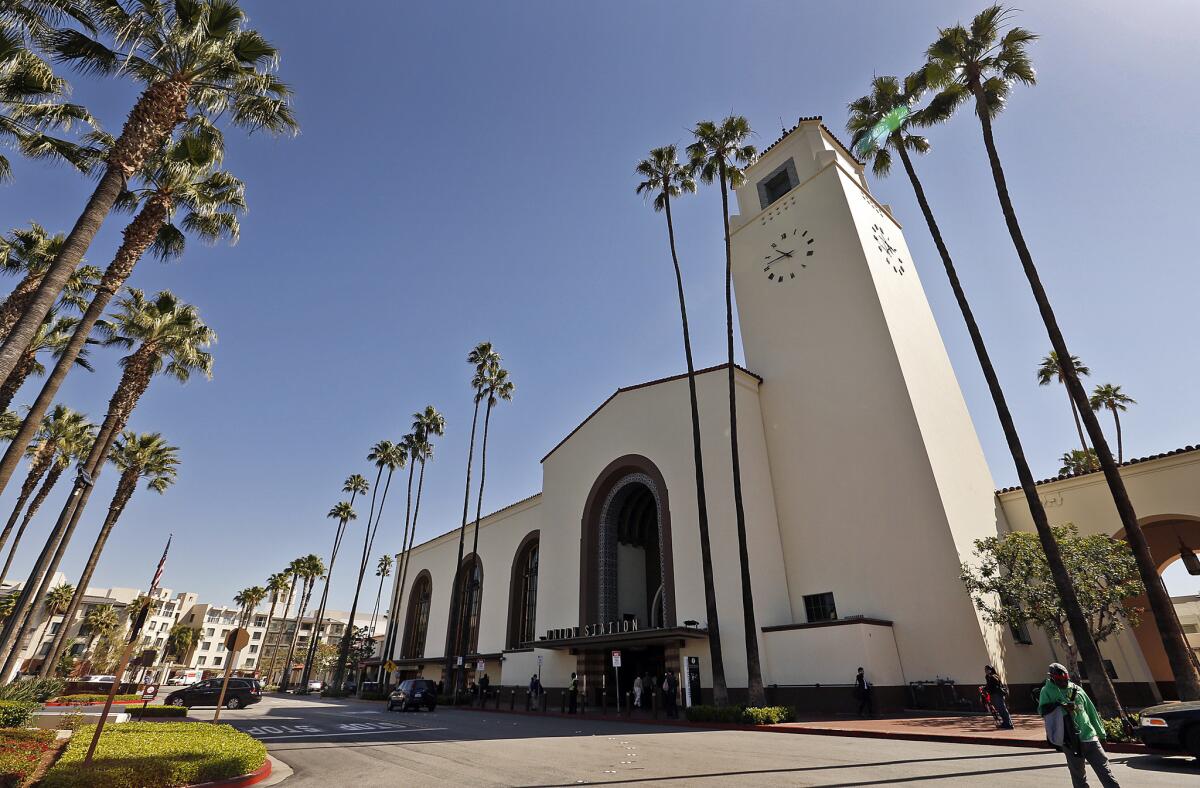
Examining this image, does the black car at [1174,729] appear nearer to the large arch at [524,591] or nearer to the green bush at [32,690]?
the green bush at [32,690]

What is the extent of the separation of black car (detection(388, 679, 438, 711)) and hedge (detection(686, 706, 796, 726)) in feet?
53.4

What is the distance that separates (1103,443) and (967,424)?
12.8m

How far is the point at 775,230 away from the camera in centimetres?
3011

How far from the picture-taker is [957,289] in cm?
1697

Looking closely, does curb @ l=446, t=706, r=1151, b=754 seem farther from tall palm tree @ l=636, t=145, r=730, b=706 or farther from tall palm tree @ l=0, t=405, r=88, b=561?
tall palm tree @ l=0, t=405, r=88, b=561

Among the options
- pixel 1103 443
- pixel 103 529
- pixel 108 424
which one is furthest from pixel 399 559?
pixel 1103 443

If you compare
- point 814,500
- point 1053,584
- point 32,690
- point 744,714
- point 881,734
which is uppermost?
point 814,500

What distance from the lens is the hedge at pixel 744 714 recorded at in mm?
16359

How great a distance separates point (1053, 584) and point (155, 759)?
71.3 feet

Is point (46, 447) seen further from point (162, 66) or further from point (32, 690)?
point (162, 66)

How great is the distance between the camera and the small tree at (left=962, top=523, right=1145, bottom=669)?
52.4 ft

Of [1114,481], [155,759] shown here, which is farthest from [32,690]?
[1114,481]

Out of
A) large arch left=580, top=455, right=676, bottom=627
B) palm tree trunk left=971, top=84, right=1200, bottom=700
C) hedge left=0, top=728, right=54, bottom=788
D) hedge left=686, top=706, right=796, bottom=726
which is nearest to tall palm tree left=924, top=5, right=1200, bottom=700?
palm tree trunk left=971, top=84, right=1200, bottom=700

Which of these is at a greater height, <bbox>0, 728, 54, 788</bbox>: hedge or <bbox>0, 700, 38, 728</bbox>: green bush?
<bbox>0, 700, 38, 728</bbox>: green bush
